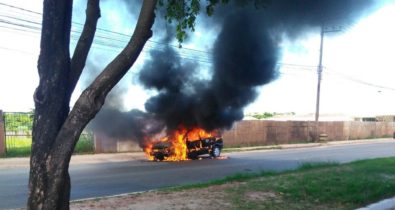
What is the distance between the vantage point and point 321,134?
37.1 meters

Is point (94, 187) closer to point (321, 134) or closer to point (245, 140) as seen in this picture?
point (245, 140)

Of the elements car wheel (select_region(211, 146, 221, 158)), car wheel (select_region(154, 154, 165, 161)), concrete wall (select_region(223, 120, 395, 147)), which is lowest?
car wheel (select_region(154, 154, 165, 161))

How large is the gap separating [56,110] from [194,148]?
14.9m

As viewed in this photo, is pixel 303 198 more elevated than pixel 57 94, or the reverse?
pixel 57 94

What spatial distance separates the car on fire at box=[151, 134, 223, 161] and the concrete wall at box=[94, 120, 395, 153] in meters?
4.53

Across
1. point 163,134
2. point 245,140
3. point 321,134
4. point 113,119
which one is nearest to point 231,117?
point 163,134

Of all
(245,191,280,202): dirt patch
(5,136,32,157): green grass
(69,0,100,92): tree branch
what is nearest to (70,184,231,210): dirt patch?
(245,191,280,202): dirt patch

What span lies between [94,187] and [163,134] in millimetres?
9842

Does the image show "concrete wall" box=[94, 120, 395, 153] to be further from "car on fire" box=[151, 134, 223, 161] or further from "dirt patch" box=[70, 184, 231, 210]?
"dirt patch" box=[70, 184, 231, 210]

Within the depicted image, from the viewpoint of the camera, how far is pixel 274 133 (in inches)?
1307

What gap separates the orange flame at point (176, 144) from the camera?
18.1 meters

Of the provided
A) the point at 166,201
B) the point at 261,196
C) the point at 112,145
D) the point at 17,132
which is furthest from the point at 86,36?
the point at 112,145

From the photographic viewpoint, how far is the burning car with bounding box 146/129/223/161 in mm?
18109

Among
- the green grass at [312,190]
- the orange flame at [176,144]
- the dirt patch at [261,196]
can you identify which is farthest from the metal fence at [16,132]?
the dirt patch at [261,196]
